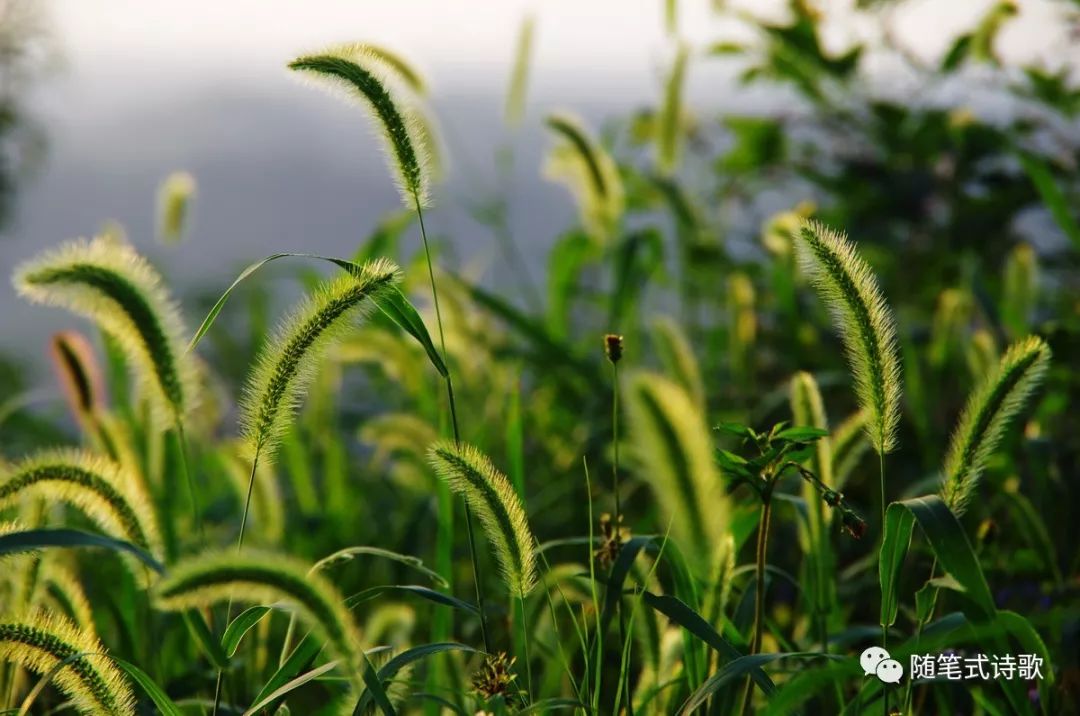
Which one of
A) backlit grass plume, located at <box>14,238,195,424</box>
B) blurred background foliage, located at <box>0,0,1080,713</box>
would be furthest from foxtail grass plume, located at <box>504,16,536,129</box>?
backlit grass plume, located at <box>14,238,195,424</box>

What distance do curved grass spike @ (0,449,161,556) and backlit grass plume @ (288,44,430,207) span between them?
462 millimetres

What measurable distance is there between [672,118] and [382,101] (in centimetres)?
187

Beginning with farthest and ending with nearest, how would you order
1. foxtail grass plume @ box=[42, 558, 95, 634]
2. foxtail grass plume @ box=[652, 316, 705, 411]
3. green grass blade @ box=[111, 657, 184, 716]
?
1. foxtail grass plume @ box=[652, 316, 705, 411]
2. foxtail grass plume @ box=[42, 558, 95, 634]
3. green grass blade @ box=[111, 657, 184, 716]

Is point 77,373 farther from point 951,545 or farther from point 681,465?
point 951,545

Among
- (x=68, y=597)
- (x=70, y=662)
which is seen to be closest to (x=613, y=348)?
(x=70, y=662)

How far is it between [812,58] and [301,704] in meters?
2.58

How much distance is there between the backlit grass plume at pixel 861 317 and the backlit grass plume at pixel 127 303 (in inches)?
28.3

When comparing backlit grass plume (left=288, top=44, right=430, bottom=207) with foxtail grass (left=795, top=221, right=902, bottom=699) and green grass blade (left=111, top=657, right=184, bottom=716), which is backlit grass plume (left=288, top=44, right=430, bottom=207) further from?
green grass blade (left=111, top=657, right=184, bottom=716)

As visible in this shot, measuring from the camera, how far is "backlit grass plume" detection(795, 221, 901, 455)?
114 cm

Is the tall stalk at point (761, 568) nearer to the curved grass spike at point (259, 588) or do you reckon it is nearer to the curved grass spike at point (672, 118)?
the curved grass spike at point (259, 588)

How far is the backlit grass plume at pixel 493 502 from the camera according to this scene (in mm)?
1114

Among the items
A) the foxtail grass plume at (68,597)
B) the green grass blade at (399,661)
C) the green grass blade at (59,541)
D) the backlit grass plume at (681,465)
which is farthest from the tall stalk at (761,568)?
the foxtail grass plume at (68,597)

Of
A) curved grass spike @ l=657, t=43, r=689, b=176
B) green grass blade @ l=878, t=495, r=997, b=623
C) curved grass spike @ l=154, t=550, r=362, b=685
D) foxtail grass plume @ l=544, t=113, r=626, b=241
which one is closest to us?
curved grass spike @ l=154, t=550, r=362, b=685

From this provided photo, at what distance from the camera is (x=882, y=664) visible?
119 centimetres
